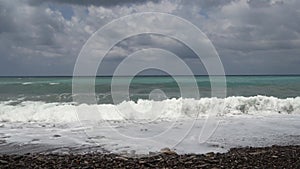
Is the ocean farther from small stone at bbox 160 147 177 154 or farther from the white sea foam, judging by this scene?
small stone at bbox 160 147 177 154

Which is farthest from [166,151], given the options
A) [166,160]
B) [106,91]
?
[106,91]

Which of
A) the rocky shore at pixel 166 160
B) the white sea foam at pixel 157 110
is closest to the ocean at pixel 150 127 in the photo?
the white sea foam at pixel 157 110

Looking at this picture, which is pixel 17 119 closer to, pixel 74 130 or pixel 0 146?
pixel 74 130

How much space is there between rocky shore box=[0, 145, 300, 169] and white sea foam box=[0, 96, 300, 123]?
8.30m

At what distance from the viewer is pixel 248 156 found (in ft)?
26.6

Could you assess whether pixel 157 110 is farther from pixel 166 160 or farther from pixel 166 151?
pixel 166 160

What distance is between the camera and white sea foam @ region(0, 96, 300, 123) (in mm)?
17062

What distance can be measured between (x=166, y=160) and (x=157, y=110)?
1194 cm

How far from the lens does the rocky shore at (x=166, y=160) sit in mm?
7281

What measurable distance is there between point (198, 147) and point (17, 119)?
9.92 meters

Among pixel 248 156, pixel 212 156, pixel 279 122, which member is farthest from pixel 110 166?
pixel 279 122

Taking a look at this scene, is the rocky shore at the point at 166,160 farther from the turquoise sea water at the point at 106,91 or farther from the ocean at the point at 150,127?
the turquoise sea water at the point at 106,91

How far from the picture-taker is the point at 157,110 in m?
19.6

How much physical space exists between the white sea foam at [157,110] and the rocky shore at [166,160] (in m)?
8.30
